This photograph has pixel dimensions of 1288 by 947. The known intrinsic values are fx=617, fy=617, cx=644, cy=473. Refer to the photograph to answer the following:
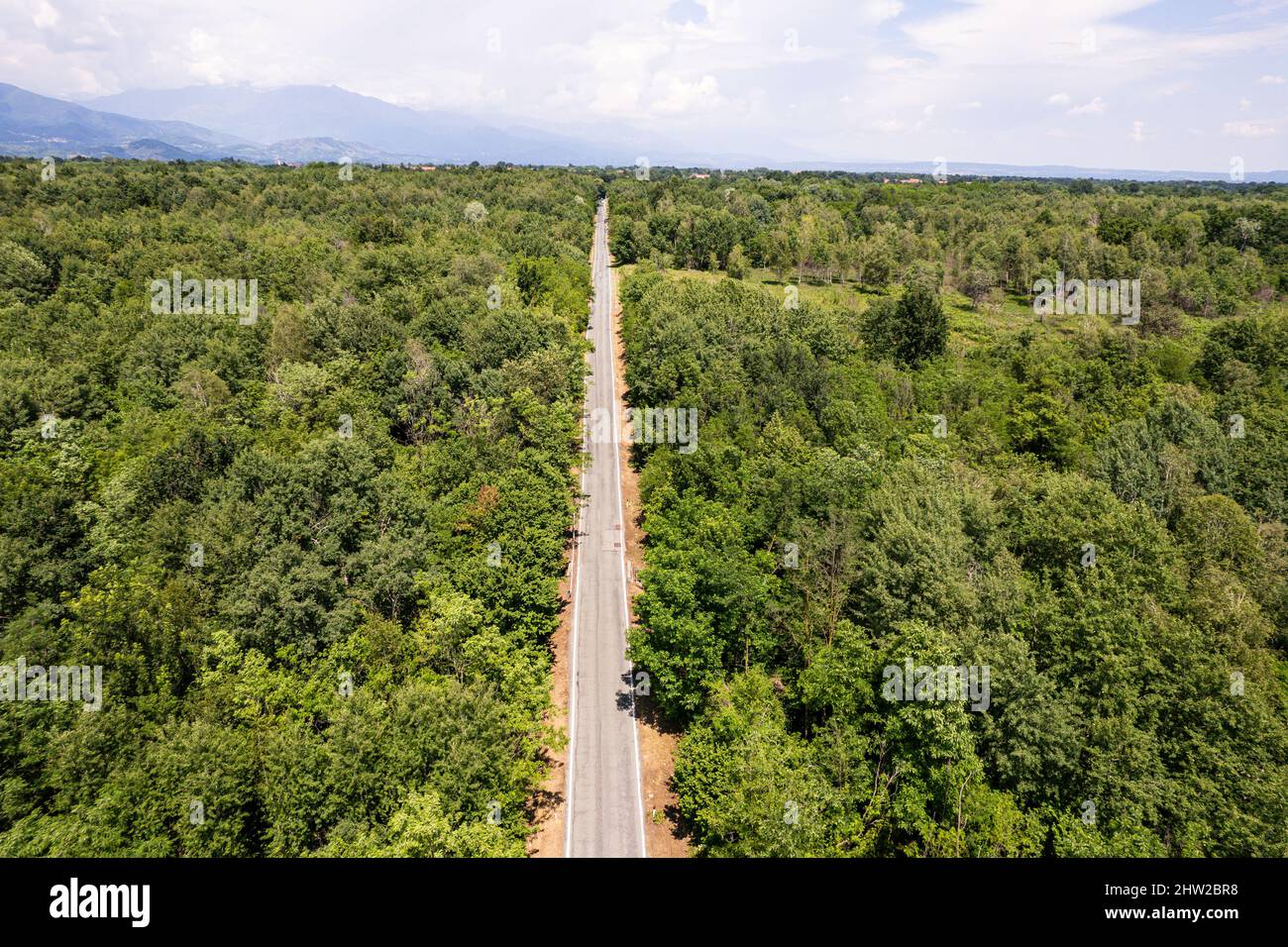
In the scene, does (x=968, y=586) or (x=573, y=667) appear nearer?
(x=968, y=586)

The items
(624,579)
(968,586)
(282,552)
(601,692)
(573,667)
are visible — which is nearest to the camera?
(968,586)

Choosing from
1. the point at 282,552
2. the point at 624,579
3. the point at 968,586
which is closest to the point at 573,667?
the point at 624,579

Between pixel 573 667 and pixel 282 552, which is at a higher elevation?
pixel 282 552

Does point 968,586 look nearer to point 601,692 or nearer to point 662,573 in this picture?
point 662,573

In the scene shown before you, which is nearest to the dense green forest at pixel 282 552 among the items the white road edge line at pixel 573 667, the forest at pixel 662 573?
the forest at pixel 662 573

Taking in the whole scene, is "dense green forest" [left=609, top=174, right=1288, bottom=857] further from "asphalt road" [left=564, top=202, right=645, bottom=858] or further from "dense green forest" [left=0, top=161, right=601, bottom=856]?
"dense green forest" [left=0, top=161, right=601, bottom=856]
